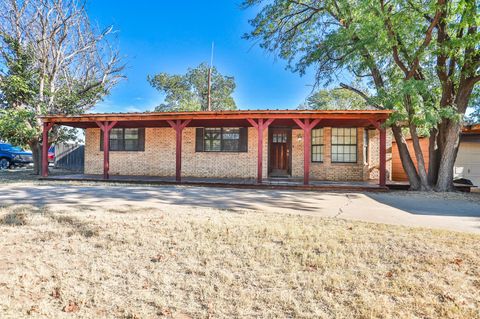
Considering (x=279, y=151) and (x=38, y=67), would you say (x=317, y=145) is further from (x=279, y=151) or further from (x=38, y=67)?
(x=38, y=67)

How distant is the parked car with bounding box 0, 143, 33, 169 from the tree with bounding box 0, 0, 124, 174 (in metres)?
5.33

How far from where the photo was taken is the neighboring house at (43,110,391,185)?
12656 mm

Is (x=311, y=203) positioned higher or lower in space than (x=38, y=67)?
lower

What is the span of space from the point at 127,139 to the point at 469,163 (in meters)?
15.7

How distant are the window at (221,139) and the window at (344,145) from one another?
154 inches

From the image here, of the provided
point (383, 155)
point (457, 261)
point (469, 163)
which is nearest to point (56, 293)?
point (457, 261)

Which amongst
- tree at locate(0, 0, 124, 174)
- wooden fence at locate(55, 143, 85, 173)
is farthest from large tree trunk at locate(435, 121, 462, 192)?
wooden fence at locate(55, 143, 85, 173)

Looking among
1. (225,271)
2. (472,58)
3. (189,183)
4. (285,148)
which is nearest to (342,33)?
(472,58)

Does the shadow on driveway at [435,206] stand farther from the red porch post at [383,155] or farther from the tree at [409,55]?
the tree at [409,55]

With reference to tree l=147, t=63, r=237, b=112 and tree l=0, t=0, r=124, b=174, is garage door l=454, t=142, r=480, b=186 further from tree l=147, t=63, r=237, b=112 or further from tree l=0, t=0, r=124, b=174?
tree l=147, t=63, r=237, b=112

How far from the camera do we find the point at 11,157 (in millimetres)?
18094

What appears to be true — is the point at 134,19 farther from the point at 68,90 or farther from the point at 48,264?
the point at 48,264

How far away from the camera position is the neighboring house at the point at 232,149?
12656 millimetres

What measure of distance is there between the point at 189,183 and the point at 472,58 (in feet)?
33.3
